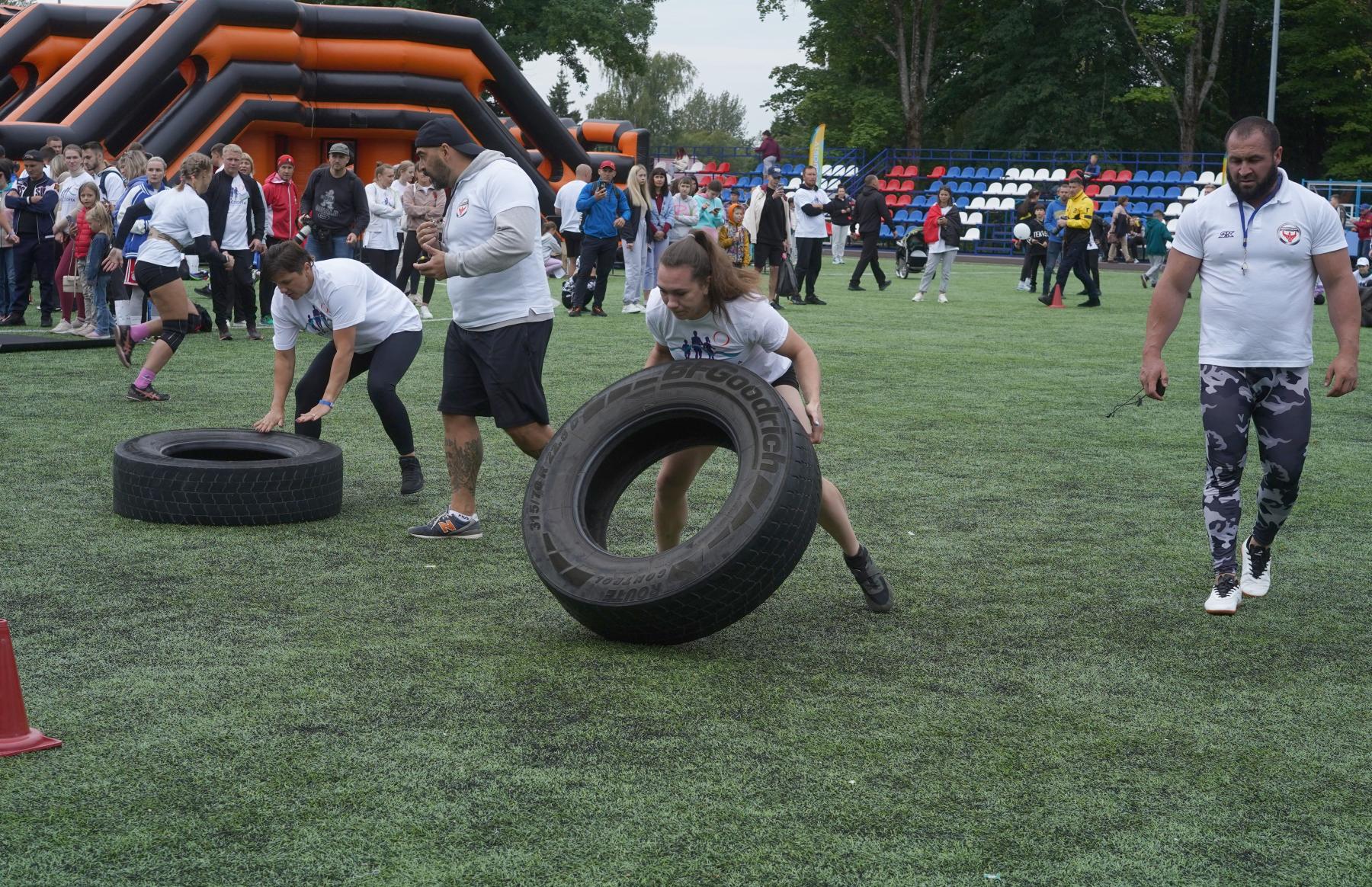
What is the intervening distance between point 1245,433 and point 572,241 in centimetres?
1471

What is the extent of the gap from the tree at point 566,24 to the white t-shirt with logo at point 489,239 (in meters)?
41.2

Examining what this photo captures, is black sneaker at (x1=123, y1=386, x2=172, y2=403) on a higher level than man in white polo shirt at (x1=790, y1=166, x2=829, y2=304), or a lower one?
lower

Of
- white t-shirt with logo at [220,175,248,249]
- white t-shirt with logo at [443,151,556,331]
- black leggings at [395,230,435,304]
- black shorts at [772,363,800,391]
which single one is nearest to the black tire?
white t-shirt with logo at [443,151,556,331]

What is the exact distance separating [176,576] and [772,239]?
14.6 metres

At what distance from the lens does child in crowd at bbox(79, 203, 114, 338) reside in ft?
44.1

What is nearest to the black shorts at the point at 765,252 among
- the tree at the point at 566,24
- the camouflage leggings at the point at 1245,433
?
the camouflage leggings at the point at 1245,433

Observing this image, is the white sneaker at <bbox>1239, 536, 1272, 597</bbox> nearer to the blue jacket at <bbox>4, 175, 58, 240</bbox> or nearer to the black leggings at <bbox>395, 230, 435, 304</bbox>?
the black leggings at <bbox>395, 230, 435, 304</bbox>

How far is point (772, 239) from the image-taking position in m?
Answer: 19.6

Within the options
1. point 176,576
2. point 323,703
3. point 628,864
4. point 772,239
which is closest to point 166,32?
point 772,239

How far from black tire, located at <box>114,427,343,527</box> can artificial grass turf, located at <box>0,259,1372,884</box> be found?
18cm

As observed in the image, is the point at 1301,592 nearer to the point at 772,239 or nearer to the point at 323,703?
the point at 323,703

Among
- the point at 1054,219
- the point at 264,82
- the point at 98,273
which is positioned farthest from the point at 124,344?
the point at 1054,219

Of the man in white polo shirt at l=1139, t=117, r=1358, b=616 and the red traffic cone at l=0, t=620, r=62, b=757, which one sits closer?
the red traffic cone at l=0, t=620, r=62, b=757

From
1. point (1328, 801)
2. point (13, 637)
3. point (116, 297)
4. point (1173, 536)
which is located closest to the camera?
point (1328, 801)
